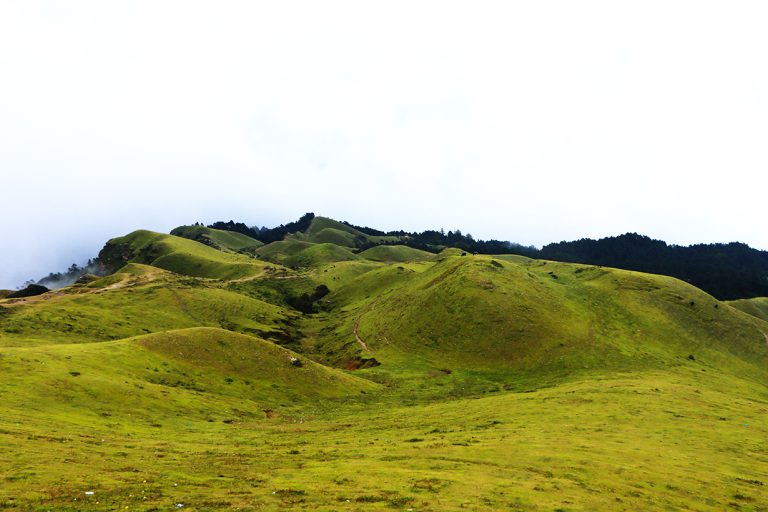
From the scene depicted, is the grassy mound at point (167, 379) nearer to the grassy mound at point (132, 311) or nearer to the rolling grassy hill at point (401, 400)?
the rolling grassy hill at point (401, 400)

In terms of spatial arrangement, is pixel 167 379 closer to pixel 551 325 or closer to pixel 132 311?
pixel 132 311

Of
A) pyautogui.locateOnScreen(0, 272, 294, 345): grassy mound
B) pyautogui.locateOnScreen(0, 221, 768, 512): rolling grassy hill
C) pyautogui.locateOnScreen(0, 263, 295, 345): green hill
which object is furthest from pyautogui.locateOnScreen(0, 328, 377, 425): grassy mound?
pyautogui.locateOnScreen(0, 272, 294, 345): grassy mound

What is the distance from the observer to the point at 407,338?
116 meters

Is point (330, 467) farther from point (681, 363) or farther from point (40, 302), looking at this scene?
point (40, 302)

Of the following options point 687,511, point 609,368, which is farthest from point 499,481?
point 609,368

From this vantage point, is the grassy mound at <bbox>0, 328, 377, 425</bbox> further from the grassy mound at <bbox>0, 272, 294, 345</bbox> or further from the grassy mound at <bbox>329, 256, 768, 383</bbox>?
the grassy mound at <bbox>329, 256, 768, 383</bbox>

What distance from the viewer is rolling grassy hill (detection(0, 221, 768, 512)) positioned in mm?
27031

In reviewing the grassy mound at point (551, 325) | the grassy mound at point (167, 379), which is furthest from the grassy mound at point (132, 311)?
the grassy mound at point (551, 325)

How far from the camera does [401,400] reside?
244 ft

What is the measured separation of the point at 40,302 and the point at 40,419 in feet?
301

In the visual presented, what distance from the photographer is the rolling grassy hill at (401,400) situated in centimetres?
2703

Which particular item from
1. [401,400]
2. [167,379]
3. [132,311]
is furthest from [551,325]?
[132,311]

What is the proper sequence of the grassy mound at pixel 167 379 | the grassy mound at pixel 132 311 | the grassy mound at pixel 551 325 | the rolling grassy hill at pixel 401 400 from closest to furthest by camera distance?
the rolling grassy hill at pixel 401 400 < the grassy mound at pixel 167 379 < the grassy mound at pixel 132 311 < the grassy mound at pixel 551 325

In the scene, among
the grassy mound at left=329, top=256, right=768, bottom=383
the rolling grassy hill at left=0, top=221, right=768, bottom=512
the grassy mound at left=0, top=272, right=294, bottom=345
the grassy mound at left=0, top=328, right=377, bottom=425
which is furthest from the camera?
the grassy mound at left=329, top=256, right=768, bottom=383
